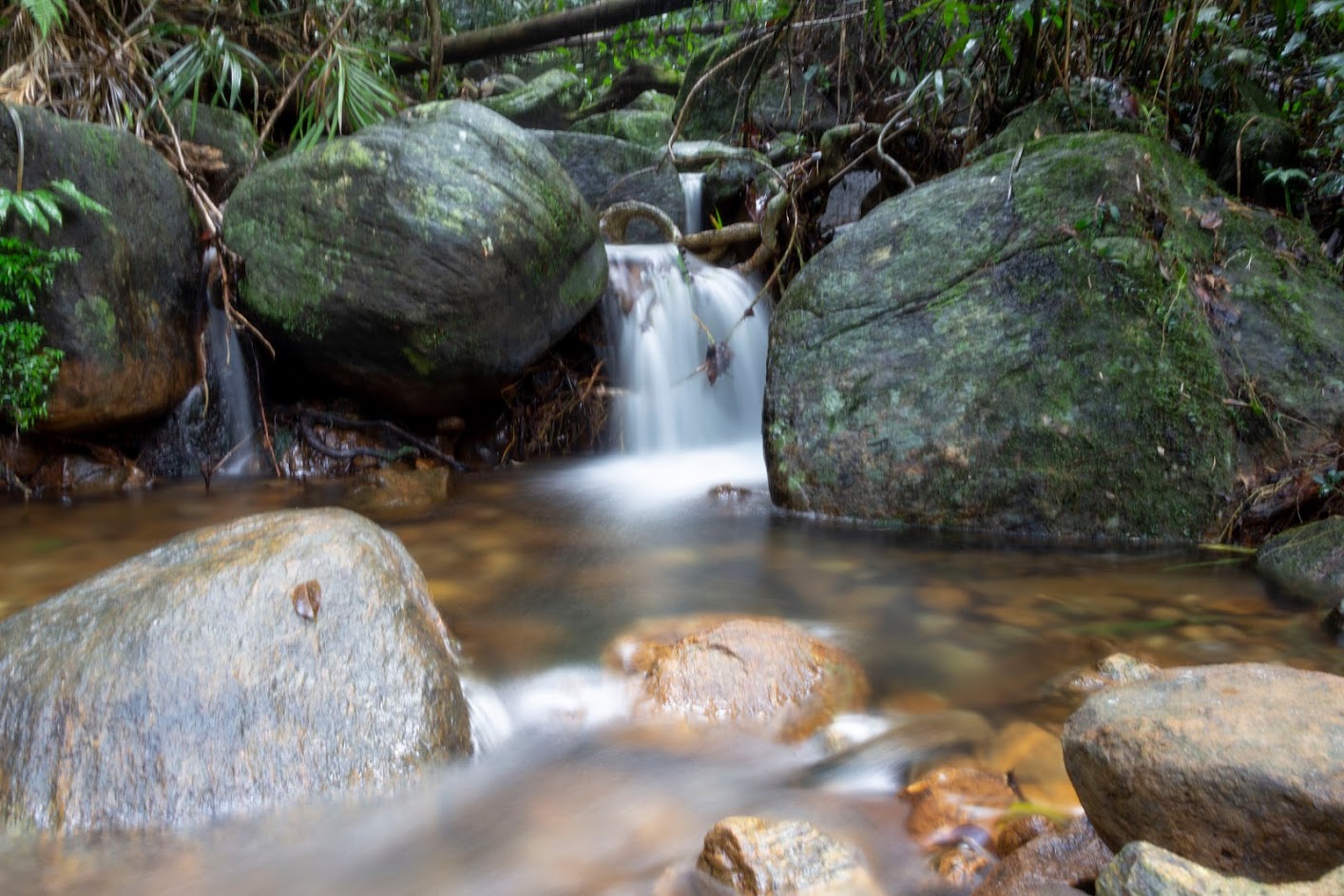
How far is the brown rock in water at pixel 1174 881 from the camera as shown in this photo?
92cm

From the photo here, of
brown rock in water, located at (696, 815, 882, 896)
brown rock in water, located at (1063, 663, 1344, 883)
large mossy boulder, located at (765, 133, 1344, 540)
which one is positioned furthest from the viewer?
large mossy boulder, located at (765, 133, 1344, 540)

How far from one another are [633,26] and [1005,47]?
4.85m

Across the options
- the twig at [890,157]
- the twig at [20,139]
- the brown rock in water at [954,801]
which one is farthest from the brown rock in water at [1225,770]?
the twig at [890,157]

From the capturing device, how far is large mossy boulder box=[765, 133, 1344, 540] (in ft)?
11.2

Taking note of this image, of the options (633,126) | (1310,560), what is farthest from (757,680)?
(633,126)

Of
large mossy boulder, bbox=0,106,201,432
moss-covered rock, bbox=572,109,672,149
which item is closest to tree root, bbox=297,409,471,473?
large mossy boulder, bbox=0,106,201,432

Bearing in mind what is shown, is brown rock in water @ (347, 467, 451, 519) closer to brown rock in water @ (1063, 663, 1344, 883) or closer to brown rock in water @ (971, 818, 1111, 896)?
brown rock in water @ (971, 818, 1111, 896)

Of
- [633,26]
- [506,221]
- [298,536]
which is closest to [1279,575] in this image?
[298,536]

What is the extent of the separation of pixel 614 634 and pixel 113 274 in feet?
10.8

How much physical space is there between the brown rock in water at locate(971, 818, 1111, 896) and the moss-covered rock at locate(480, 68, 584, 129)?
32.2 ft

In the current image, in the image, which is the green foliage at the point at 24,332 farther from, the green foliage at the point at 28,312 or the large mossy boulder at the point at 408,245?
the large mossy boulder at the point at 408,245

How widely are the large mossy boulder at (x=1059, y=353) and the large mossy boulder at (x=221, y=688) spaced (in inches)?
89.5

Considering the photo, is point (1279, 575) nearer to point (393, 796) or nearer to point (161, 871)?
point (393, 796)

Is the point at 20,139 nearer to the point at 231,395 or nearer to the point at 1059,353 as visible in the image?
the point at 231,395
